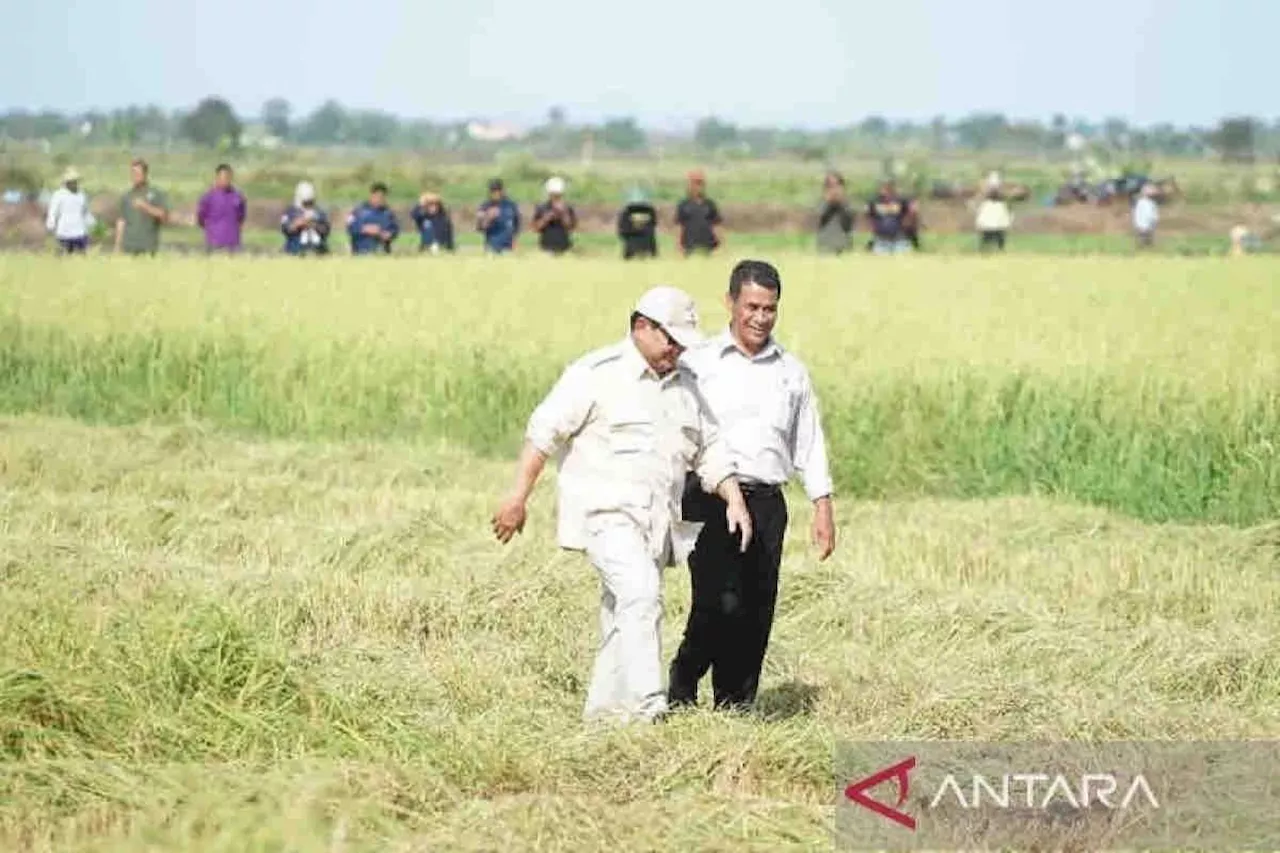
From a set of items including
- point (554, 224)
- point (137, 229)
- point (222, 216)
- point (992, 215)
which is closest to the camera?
point (137, 229)

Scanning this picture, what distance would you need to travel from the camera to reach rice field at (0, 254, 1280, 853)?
8.32 meters

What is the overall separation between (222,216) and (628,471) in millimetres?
22273

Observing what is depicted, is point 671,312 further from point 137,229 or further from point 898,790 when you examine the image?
point 137,229

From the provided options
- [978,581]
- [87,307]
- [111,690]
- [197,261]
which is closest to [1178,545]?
[978,581]

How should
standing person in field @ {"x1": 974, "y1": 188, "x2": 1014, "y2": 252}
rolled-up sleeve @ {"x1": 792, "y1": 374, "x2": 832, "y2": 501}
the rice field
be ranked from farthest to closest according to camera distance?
standing person in field @ {"x1": 974, "y1": 188, "x2": 1014, "y2": 252}, rolled-up sleeve @ {"x1": 792, "y1": 374, "x2": 832, "y2": 501}, the rice field

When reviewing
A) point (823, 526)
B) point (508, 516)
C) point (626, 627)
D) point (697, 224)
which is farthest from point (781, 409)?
point (697, 224)

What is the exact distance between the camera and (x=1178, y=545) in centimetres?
1433

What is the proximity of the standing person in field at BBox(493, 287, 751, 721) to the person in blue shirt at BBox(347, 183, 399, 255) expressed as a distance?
79.7 ft

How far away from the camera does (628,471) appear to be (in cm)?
939

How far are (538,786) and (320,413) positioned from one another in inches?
440

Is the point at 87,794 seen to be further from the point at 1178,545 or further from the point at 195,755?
the point at 1178,545

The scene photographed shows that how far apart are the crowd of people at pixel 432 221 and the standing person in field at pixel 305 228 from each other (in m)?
0.01

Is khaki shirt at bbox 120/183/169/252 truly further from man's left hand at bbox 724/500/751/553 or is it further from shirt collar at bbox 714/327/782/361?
man's left hand at bbox 724/500/751/553

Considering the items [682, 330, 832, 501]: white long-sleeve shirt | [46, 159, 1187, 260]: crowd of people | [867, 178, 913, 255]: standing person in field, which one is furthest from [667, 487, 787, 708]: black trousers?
[867, 178, 913, 255]: standing person in field
